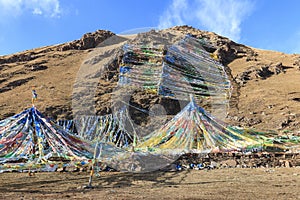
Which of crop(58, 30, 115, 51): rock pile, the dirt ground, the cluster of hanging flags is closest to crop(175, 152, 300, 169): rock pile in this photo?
the cluster of hanging flags

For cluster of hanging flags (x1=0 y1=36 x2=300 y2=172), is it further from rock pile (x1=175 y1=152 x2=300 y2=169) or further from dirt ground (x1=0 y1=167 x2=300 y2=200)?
dirt ground (x1=0 y1=167 x2=300 y2=200)

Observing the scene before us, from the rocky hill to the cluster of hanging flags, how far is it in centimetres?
232

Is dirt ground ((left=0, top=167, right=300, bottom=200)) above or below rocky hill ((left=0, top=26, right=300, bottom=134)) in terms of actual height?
below

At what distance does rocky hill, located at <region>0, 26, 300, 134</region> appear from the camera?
23.9 m

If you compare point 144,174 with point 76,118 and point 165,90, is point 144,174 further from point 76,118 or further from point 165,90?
point 165,90

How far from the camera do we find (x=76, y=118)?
863 inches

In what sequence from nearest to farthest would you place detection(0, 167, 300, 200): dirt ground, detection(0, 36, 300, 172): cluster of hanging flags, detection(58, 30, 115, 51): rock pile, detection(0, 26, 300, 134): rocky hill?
detection(0, 167, 300, 200): dirt ground, detection(0, 36, 300, 172): cluster of hanging flags, detection(0, 26, 300, 134): rocky hill, detection(58, 30, 115, 51): rock pile

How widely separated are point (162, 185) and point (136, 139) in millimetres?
9153

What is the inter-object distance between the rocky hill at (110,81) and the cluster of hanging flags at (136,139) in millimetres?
2318

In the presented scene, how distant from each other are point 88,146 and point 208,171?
525cm

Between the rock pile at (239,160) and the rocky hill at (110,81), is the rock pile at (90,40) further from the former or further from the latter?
the rock pile at (239,160)

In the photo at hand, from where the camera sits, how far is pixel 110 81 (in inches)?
1167

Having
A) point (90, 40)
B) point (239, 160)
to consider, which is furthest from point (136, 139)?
point (90, 40)

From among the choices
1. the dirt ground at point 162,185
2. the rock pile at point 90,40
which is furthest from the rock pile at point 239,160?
the rock pile at point 90,40
